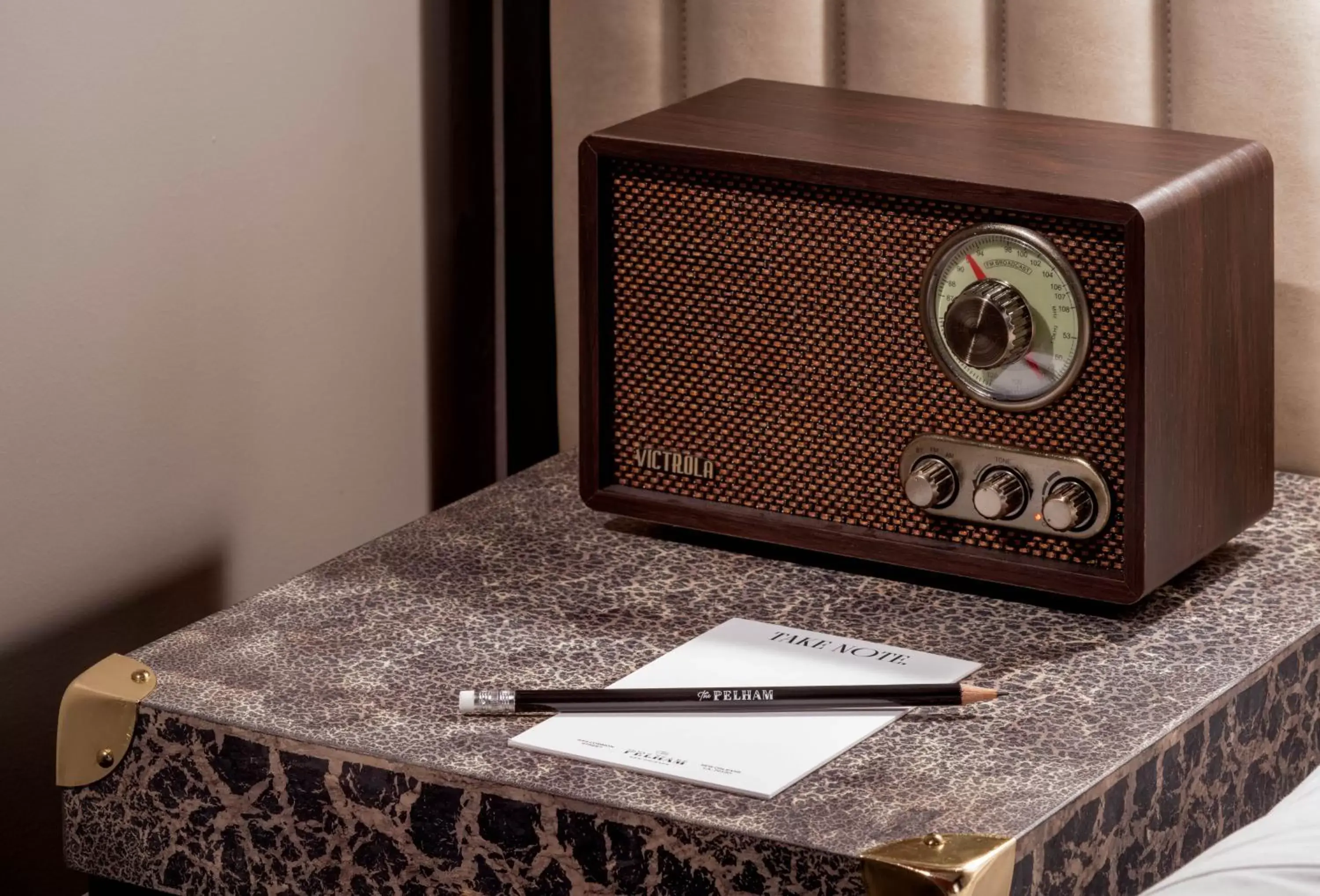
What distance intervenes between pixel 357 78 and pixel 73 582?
0.39 m

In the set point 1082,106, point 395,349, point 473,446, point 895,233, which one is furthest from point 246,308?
point 1082,106

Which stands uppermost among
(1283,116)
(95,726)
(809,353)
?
(1283,116)

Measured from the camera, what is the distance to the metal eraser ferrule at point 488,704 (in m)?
0.87

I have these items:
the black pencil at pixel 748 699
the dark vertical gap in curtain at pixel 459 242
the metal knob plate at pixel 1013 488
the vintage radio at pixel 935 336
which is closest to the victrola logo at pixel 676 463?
the vintage radio at pixel 935 336

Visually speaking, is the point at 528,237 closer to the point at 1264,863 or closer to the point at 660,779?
the point at 660,779

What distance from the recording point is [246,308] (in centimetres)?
120

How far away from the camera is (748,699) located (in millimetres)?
867

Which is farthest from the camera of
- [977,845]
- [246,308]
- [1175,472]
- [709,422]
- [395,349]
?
[395,349]

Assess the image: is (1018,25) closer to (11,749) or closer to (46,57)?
(46,57)

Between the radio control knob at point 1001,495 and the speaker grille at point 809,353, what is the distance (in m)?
0.02

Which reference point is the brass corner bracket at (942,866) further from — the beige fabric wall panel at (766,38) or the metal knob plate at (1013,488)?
the beige fabric wall panel at (766,38)

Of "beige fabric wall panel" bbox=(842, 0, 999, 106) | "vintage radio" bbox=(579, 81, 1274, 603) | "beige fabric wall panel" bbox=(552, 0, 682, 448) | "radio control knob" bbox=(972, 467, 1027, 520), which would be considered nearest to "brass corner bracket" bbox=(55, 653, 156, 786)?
"vintage radio" bbox=(579, 81, 1274, 603)

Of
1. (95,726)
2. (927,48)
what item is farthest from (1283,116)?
(95,726)

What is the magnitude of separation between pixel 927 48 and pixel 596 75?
234mm
